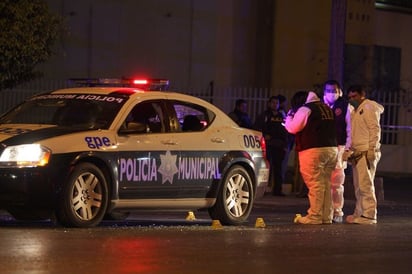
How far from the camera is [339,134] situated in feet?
42.0

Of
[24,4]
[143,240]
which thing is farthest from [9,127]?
[24,4]

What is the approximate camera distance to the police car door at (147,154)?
10695 millimetres

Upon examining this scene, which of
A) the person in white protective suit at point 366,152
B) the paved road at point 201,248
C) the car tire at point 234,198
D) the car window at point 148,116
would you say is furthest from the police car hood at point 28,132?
the person in white protective suit at point 366,152

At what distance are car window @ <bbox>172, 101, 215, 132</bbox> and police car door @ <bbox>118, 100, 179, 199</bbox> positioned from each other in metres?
0.26

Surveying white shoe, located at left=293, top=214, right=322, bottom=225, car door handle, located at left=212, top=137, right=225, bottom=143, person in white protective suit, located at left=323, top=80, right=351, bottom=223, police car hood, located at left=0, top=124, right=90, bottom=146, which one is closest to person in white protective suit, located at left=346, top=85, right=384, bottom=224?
person in white protective suit, located at left=323, top=80, right=351, bottom=223

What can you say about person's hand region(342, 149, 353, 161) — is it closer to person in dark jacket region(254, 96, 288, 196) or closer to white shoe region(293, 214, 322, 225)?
white shoe region(293, 214, 322, 225)

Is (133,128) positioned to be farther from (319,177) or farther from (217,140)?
(319,177)

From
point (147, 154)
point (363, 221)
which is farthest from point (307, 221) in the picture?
point (147, 154)

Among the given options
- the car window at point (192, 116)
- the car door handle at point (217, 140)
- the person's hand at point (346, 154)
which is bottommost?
the person's hand at point (346, 154)

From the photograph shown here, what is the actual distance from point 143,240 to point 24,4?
7.05m

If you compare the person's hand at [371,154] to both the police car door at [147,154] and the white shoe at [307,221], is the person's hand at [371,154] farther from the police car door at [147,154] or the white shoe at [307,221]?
the police car door at [147,154]

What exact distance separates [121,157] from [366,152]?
3458mm

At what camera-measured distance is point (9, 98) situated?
75.2 ft

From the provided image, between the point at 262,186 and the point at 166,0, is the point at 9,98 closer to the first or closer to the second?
the point at 166,0
